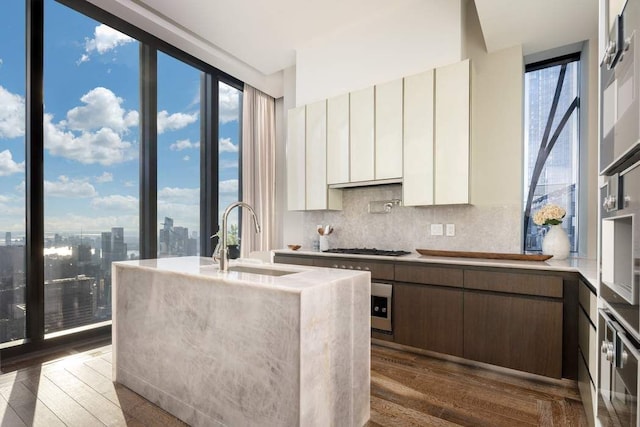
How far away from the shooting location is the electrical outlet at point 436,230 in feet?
10.7

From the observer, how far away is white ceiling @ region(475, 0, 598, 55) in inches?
95.7

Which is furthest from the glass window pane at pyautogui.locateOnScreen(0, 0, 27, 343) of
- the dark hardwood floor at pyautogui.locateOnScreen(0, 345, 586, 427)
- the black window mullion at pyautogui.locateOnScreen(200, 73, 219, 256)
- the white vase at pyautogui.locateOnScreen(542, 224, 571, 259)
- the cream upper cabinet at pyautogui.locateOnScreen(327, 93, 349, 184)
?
the white vase at pyautogui.locateOnScreen(542, 224, 571, 259)

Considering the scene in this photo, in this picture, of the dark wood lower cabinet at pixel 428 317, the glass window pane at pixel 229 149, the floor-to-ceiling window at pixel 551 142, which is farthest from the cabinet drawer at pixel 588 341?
the glass window pane at pixel 229 149

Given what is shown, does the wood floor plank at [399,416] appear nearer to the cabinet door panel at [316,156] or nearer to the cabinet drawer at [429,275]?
the cabinet drawer at [429,275]

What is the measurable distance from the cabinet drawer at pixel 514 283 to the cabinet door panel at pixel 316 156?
174 centimetres

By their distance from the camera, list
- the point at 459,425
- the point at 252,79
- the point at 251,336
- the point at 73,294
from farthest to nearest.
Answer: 1. the point at 252,79
2. the point at 73,294
3. the point at 459,425
4. the point at 251,336

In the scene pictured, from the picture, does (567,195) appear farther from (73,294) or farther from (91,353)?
(73,294)

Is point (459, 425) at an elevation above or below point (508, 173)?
below

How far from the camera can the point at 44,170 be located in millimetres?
2840

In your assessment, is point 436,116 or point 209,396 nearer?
point 209,396

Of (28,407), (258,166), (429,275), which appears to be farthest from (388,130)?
(28,407)

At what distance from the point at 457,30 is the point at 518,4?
55cm

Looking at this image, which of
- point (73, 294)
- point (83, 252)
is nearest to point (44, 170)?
point (83, 252)

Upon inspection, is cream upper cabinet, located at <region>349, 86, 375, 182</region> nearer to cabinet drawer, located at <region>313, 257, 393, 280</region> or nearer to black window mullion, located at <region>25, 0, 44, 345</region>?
cabinet drawer, located at <region>313, 257, 393, 280</region>
